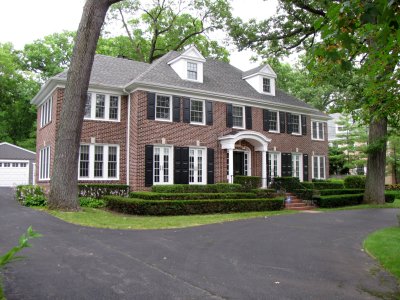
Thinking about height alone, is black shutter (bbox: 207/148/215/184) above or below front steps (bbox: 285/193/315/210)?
above

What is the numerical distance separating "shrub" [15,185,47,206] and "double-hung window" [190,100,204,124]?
27.7ft

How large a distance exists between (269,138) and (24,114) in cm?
3047

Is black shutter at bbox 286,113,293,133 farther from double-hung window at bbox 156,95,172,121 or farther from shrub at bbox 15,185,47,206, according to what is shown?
shrub at bbox 15,185,47,206

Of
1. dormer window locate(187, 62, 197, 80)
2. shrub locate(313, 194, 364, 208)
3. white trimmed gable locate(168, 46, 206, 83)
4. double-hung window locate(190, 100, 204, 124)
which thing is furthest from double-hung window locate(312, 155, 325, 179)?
dormer window locate(187, 62, 197, 80)

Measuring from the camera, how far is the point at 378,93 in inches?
A: 341

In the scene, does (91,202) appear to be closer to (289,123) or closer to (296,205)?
(296,205)

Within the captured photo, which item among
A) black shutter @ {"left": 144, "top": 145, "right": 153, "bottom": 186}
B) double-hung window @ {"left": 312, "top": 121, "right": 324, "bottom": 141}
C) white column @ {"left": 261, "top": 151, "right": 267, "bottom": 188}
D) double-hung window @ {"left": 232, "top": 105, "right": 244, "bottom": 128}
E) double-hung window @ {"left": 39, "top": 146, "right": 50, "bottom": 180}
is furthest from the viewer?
double-hung window @ {"left": 312, "top": 121, "right": 324, "bottom": 141}

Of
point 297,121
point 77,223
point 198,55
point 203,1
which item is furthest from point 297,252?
point 203,1

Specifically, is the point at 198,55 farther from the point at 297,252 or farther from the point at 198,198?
the point at 297,252

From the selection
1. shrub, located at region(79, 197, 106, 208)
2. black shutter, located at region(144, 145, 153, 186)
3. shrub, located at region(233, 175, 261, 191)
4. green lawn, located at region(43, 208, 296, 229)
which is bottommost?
green lawn, located at region(43, 208, 296, 229)

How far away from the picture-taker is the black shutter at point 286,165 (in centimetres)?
2386

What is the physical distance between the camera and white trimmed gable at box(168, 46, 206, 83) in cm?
2073

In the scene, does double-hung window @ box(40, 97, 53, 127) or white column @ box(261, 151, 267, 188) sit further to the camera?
white column @ box(261, 151, 267, 188)

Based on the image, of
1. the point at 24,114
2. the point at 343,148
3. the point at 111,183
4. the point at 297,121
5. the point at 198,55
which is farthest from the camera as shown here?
the point at 24,114
